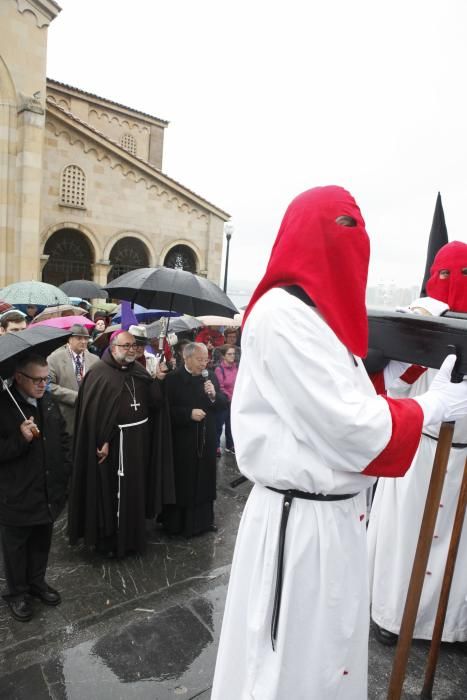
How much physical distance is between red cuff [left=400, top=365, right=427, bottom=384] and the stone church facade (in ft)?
46.9

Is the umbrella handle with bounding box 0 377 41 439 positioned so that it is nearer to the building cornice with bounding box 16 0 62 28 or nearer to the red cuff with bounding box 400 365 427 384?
the red cuff with bounding box 400 365 427 384

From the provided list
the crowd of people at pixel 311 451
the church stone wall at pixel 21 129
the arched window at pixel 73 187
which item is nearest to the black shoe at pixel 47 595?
the crowd of people at pixel 311 451

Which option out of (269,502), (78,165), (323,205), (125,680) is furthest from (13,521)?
(78,165)

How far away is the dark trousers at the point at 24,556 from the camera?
3604 millimetres

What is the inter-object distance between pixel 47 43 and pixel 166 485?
1534 centimetres

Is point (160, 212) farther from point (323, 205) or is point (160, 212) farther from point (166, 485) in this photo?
point (323, 205)

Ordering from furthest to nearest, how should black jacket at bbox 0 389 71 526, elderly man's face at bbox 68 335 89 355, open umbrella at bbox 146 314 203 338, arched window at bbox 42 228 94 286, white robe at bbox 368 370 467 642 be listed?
arched window at bbox 42 228 94 286 → open umbrella at bbox 146 314 203 338 → elderly man's face at bbox 68 335 89 355 → black jacket at bbox 0 389 71 526 → white robe at bbox 368 370 467 642

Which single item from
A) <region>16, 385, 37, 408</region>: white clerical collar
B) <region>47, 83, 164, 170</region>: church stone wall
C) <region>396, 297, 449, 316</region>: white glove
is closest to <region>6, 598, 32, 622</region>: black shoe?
Result: <region>16, 385, 37, 408</region>: white clerical collar

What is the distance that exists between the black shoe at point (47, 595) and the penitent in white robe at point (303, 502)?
2.21m

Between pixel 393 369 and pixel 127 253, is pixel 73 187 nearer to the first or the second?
pixel 127 253

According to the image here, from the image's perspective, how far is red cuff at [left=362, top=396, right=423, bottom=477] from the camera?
177 cm

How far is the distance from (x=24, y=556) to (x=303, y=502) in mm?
2719

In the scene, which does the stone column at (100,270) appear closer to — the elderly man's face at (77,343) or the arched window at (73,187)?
the arched window at (73,187)

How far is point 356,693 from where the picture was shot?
2.01m
